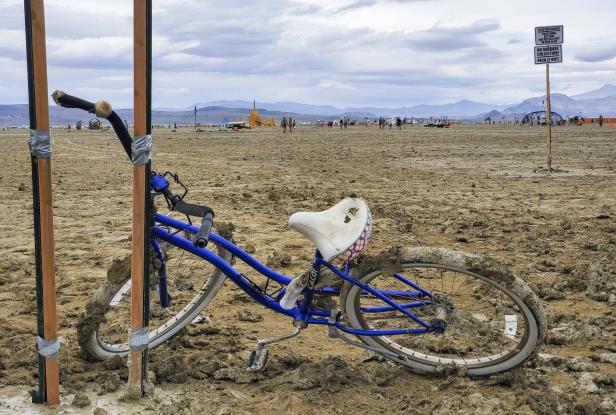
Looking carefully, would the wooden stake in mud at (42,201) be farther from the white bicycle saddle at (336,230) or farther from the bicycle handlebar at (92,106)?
the white bicycle saddle at (336,230)

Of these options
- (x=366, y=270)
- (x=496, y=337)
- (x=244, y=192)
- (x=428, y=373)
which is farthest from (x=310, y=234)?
(x=244, y=192)

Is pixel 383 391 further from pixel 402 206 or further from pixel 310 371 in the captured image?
pixel 402 206

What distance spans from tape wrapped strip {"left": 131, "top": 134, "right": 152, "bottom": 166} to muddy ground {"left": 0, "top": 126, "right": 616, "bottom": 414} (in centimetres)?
139

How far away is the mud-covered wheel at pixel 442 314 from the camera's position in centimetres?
386

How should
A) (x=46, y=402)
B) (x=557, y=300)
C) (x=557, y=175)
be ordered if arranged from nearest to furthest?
1. (x=46, y=402)
2. (x=557, y=300)
3. (x=557, y=175)

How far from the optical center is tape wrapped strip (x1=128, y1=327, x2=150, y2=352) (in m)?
3.54

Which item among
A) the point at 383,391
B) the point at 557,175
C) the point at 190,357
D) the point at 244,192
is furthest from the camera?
the point at 557,175

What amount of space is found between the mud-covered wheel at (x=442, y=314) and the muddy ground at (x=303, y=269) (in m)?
0.14

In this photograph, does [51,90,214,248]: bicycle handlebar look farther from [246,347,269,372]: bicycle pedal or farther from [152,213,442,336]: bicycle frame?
[246,347,269,372]: bicycle pedal

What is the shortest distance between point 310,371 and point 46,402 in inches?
60.7

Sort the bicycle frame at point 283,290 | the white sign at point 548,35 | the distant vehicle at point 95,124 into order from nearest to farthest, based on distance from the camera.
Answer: the distant vehicle at point 95,124 → the bicycle frame at point 283,290 → the white sign at point 548,35

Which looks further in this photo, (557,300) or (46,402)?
(557,300)

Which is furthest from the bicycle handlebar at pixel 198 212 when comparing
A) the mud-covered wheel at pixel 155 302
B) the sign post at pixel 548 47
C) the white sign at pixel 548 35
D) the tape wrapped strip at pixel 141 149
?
the white sign at pixel 548 35

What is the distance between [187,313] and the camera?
4.59m
